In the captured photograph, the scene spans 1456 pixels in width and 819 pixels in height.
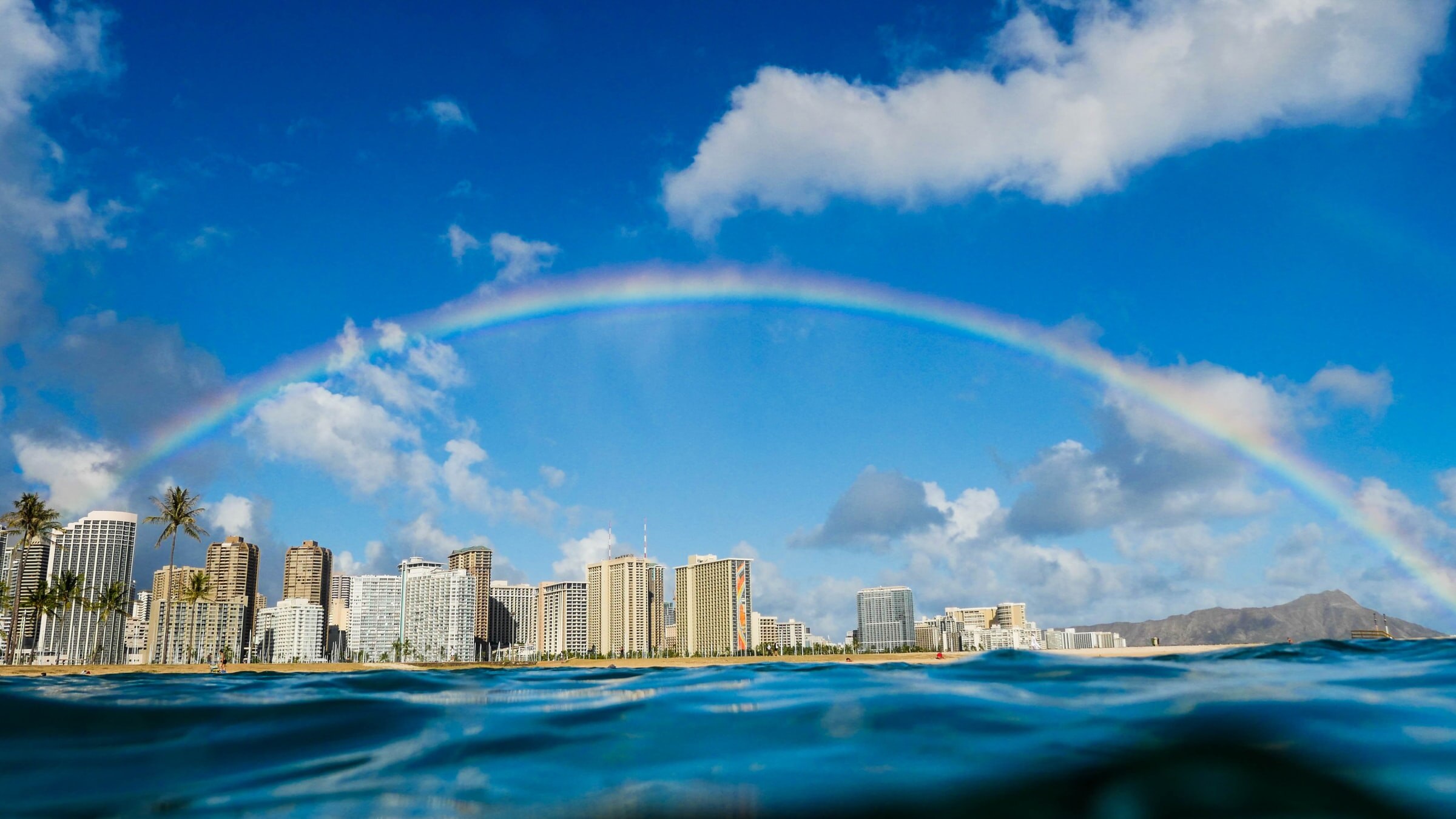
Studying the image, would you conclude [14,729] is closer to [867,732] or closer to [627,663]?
[867,732]

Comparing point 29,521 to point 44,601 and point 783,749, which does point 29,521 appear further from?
point 783,749

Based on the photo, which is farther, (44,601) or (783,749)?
(44,601)

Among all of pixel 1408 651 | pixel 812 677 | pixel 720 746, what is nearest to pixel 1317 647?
pixel 1408 651

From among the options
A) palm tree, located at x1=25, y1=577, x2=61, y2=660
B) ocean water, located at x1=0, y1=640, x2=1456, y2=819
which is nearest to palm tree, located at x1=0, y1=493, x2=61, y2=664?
palm tree, located at x1=25, y1=577, x2=61, y2=660

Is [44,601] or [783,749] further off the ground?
[44,601]

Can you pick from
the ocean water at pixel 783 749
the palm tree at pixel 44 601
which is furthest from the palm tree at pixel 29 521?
the ocean water at pixel 783 749

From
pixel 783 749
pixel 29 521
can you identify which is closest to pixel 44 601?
pixel 29 521

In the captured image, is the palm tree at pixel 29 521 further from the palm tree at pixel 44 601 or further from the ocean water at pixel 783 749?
the ocean water at pixel 783 749

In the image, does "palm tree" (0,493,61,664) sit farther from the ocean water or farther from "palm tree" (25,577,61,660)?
the ocean water
